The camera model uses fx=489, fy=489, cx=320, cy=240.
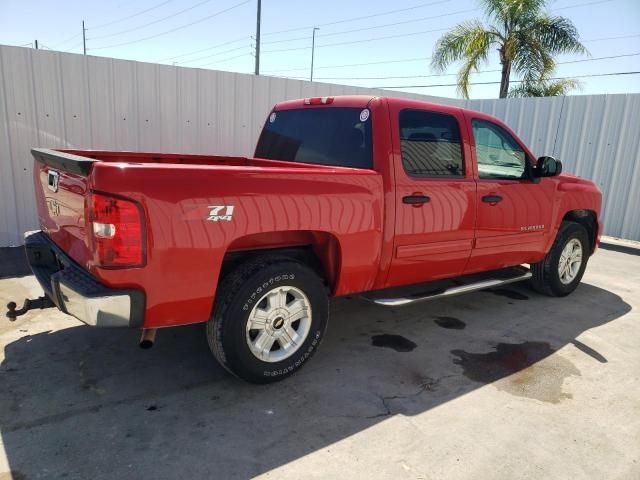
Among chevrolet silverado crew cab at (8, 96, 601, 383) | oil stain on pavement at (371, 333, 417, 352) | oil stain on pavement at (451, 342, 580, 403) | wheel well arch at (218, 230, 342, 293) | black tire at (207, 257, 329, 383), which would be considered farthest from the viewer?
oil stain on pavement at (371, 333, 417, 352)

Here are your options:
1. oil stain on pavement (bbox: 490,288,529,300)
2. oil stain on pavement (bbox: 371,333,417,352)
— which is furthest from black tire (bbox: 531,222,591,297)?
oil stain on pavement (bbox: 371,333,417,352)

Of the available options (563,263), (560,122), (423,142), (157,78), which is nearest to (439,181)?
(423,142)

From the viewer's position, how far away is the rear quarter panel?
2.51 metres

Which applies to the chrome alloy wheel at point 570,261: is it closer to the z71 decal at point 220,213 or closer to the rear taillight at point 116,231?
the z71 decal at point 220,213

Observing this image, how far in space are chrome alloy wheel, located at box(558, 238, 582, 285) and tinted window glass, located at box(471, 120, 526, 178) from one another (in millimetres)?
1382

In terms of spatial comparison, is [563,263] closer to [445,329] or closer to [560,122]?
[445,329]

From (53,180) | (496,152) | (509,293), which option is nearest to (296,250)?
(53,180)

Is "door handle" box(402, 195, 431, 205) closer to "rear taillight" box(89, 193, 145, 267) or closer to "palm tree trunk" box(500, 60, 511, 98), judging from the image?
"rear taillight" box(89, 193, 145, 267)

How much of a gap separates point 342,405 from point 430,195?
1701mm

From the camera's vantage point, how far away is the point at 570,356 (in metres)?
3.97

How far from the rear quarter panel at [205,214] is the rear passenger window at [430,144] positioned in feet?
1.81

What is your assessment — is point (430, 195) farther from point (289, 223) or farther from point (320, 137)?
point (289, 223)

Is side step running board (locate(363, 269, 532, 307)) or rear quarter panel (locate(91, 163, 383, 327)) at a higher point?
rear quarter panel (locate(91, 163, 383, 327))

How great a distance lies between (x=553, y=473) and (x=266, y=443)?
1507 mm
